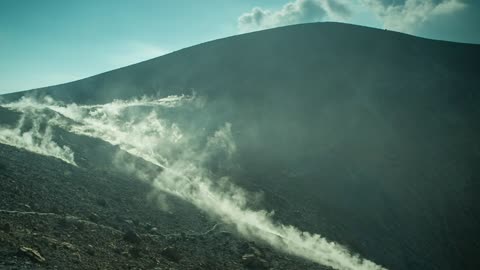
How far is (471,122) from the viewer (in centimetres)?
6156

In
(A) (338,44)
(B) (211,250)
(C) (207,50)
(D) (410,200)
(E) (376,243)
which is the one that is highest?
(A) (338,44)

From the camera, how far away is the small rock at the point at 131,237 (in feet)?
71.0

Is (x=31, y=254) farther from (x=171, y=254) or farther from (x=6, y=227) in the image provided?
(x=171, y=254)

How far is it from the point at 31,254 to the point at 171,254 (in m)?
7.60

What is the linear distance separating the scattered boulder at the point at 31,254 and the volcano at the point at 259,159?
66 mm

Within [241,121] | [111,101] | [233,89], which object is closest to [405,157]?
[241,121]

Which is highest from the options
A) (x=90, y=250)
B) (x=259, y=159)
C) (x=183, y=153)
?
(x=259, y=159)

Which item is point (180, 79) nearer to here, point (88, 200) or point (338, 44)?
point (338, 44)

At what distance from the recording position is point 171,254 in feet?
70.5

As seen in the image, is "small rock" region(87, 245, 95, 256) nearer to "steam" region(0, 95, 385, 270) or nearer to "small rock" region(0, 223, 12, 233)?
"small rock" region(0, 223, 12, 233)

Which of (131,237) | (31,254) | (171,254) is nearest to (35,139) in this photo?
(131,237)

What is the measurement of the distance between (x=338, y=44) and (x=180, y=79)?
33014 mm

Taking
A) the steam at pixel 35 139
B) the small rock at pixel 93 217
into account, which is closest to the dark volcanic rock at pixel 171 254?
the small rock at pixel 93 217

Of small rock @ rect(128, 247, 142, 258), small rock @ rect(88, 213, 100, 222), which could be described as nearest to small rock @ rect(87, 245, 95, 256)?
small rock @ rect(128, 247, 142, 258)
